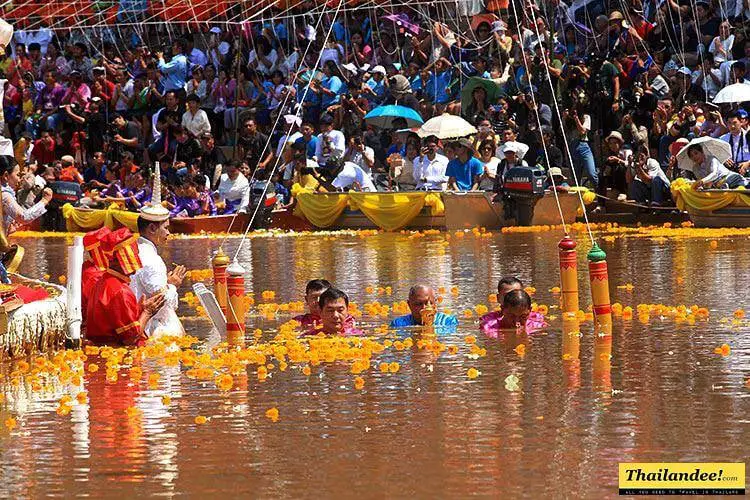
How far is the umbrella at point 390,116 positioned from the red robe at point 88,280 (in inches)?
620

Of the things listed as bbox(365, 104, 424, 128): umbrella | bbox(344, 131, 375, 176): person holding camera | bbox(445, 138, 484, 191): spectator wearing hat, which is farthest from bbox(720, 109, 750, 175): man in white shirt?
bbox(344, 131, 375, 176): person holding camera

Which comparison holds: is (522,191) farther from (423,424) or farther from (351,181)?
(423,424)

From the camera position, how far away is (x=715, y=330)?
13438 mm

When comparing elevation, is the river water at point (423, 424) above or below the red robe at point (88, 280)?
below

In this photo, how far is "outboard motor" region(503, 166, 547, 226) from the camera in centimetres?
2639

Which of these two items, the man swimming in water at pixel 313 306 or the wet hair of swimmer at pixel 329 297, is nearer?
the wet hair of swimmer at pixel 329 297

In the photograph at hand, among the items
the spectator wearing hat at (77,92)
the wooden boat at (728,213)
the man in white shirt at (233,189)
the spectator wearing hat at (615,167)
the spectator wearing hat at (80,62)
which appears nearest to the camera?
the wooden boat at (728,213)

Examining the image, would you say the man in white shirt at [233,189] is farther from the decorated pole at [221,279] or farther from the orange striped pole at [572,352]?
the orange striped pole at [572,352]

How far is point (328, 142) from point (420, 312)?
1619cm

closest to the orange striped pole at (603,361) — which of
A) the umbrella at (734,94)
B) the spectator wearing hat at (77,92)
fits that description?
the umbrella at (734,94)

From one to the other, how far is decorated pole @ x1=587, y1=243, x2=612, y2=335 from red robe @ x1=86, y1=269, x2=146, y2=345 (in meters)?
3.86

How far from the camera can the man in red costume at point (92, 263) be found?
13.7m

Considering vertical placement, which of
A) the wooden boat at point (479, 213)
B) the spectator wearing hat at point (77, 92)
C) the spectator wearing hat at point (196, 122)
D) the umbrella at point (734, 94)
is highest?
the spectator wearing hat at point (77, 92)

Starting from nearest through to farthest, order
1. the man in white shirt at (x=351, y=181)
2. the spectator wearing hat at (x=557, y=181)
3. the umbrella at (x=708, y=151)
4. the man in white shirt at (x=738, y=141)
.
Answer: the umbrella at (x=708, y=151), the man in white shirt at (x=738, y=141), the spectator wearing hat at (x=557, y=181), the man in white shirt at (x=351, y=181)
